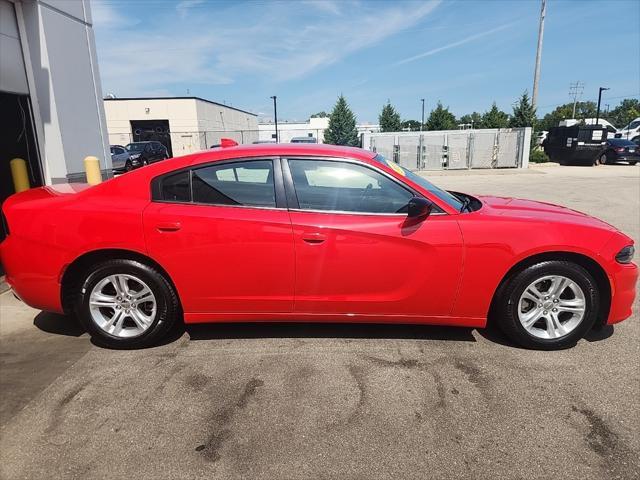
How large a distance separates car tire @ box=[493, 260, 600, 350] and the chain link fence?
2020cm

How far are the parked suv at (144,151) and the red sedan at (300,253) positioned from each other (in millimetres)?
21439

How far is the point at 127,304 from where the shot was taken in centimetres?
335

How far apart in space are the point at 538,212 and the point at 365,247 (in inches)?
57.5

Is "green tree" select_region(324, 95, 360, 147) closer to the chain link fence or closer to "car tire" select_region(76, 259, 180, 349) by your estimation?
the chain link fence

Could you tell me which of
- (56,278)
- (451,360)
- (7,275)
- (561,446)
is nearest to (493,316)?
(451,360)

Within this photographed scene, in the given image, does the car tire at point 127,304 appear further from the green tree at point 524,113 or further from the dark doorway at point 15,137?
the green tree at point 524,113

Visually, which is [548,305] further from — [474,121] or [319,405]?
[474,121]

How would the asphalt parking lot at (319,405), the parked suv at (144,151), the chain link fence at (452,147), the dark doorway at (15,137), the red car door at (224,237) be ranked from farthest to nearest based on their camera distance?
the parked suv at (144,151) → the chain link fence at (452,147) → the dark doorway at (15,137) → the red car door at (224,237) → the asphalt parking lot at (319,405)

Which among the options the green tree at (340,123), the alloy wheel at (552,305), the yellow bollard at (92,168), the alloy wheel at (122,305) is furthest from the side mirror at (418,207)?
the green tree at (340,123)

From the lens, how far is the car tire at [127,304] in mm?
3270

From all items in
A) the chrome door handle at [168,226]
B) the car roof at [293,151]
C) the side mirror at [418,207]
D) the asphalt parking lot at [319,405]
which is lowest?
the asphalt parking lot at [319,405]

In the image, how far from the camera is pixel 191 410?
2.64 meters

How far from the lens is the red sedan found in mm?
3123

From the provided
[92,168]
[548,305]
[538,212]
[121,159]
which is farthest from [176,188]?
[121,159]
